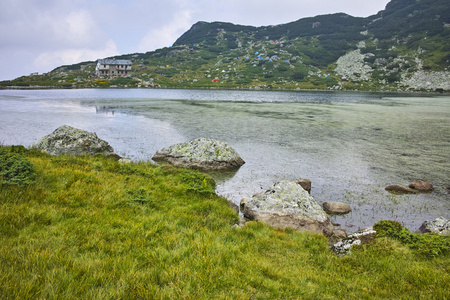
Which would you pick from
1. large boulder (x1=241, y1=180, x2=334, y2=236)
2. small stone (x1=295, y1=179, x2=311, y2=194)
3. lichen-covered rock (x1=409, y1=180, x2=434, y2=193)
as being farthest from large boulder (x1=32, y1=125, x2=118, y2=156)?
lichen-covered rock (x1=409, y1=180, x2=434, y2=193)

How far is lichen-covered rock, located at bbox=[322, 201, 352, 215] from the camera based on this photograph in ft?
43.1

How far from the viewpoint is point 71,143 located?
2086 cm

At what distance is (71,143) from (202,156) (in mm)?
11095

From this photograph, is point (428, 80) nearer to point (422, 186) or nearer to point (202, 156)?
point (422, 186)

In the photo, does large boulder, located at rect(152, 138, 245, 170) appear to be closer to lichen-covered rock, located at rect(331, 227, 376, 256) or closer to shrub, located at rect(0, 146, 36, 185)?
shrub, located at rect(0, 146, 36, 185)

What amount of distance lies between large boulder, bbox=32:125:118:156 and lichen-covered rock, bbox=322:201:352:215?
52.6 feet

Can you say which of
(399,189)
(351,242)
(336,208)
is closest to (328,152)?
(399,189)

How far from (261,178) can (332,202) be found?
5323 millimetres

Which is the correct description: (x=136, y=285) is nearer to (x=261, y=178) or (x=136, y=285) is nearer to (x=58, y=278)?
(x=58, y=278)

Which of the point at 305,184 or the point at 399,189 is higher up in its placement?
the point at 305,184

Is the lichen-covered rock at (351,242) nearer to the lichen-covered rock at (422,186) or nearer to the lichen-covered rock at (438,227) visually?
the lichen-covered rock at (438,227)

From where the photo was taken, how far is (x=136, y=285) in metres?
4.73

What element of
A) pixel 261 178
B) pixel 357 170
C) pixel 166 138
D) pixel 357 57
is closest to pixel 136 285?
pixel 261 178

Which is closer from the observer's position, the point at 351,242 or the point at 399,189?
the point at 351,242
